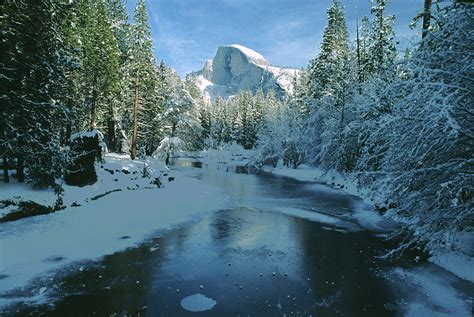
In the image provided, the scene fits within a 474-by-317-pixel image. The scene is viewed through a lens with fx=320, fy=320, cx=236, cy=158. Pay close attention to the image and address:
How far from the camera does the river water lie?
25.8 feet

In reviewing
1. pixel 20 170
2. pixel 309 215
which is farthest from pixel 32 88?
pixel 309 215

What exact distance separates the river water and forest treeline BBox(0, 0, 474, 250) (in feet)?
5.21

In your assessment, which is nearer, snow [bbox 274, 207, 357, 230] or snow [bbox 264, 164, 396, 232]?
snow [bbox 264, 164, 396, 232]

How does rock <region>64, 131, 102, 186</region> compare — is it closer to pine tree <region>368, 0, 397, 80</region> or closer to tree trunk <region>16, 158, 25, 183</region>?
tree trunk <region>16, 158, 25, 183</region>

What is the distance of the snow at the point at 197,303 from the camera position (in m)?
7.79

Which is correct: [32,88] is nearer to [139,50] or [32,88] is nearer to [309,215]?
[309,215]

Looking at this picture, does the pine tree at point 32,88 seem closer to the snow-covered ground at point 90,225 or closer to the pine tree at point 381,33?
the snow-covered ground at point 90,225

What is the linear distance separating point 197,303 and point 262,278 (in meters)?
2.42

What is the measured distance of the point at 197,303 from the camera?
8.05m

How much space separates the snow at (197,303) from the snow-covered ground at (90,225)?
3.68m

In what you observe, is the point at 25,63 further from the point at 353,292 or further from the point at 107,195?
the point at 353,292

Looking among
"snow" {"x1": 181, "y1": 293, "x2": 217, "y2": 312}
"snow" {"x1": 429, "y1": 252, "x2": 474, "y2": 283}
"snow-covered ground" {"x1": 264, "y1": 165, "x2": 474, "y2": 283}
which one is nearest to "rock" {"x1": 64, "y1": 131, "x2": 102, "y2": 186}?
"snow" {"x1": 181, "y1": 293, "x2": 217, "y2": 312}

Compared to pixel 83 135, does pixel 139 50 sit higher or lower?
higher

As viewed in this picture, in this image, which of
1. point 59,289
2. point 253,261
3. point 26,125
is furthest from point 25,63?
point 253,261
